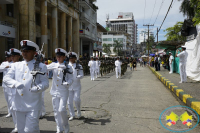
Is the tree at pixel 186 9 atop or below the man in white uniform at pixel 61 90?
atop

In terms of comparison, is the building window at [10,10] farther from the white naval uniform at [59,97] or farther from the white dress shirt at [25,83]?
the white dress shirt at [25,83]

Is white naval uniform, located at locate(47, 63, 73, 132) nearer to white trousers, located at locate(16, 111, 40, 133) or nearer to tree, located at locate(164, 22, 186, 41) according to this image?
white trousers, located at locate(16, 111, 40, 133)

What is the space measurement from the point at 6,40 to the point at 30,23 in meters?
3.10

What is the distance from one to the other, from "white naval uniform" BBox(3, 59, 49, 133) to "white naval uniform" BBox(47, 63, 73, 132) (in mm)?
1093

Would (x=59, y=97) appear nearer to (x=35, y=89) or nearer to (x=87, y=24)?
(x=35, y=89)

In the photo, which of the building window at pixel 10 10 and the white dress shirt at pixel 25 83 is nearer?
the white dress shirt at pixel 25 83

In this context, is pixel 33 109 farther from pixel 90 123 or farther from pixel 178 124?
pixel 178 124

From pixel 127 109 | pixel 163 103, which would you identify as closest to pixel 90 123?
pixel 127 109

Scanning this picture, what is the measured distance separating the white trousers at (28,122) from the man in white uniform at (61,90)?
1155 mm

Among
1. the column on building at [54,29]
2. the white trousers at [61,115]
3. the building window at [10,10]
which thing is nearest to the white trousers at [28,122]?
the white trousers at [61,115]

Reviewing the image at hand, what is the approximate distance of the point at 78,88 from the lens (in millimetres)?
6176

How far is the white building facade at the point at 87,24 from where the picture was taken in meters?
39.1

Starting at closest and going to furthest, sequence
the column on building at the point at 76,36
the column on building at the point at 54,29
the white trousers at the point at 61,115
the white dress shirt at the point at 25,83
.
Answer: the white dress shirt at the point at 25,83
the white trousers at the point at 61,115
the column on building at the point at 54,29
the column on building at the point at 76,36

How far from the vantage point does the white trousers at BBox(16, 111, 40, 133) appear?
346 centimetres
